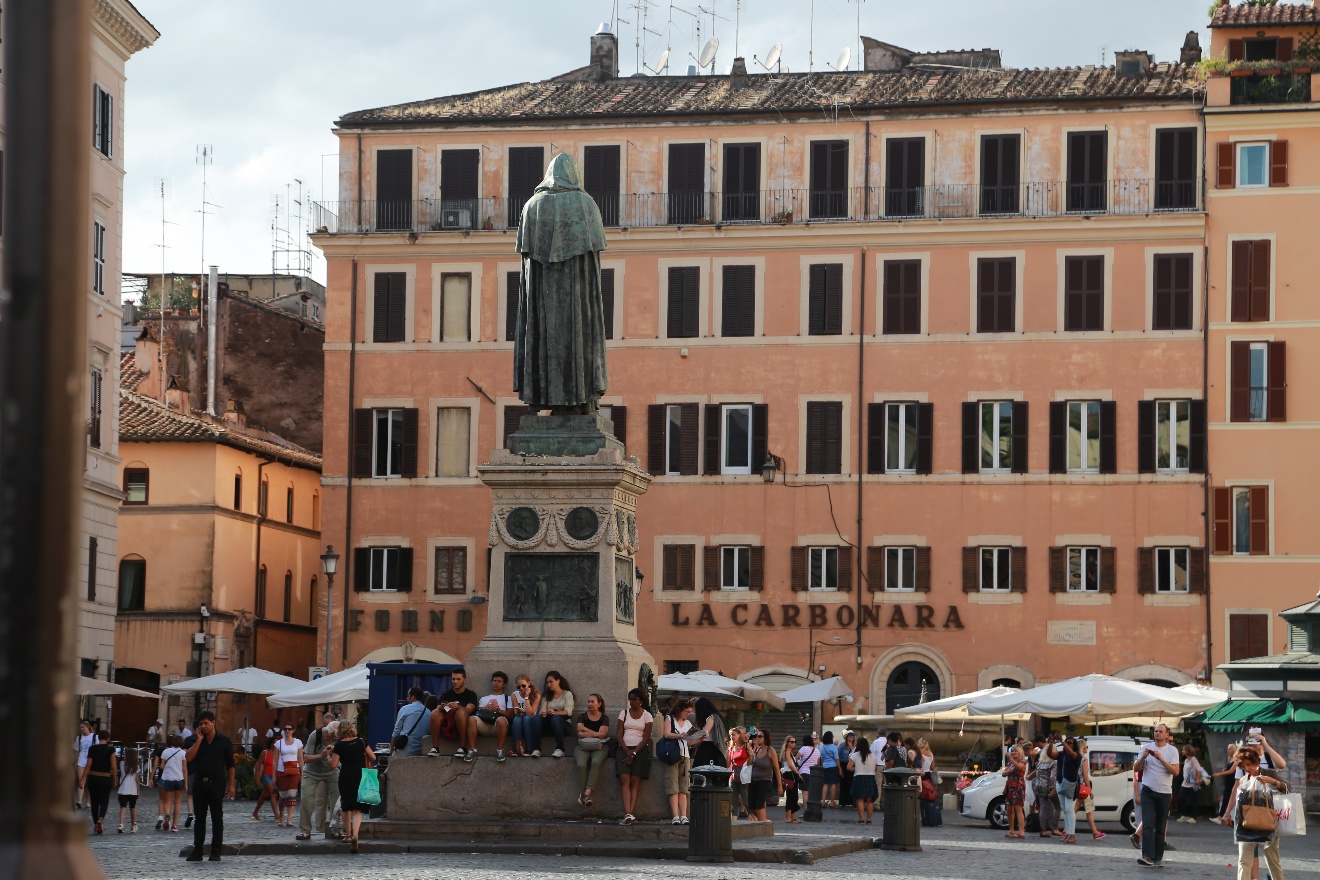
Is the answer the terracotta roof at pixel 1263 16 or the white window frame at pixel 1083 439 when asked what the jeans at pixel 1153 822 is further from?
the terracotta roof at pixel 1263 16

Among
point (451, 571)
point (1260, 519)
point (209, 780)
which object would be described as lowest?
point (209, 780)

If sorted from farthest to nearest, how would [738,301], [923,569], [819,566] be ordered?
[738,301]
[819,566]
[923,569]

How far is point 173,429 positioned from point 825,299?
→ 16429 millimetres

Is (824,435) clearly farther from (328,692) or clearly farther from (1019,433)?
(328,692)

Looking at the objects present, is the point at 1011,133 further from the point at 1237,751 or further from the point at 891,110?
the point at 1237,751

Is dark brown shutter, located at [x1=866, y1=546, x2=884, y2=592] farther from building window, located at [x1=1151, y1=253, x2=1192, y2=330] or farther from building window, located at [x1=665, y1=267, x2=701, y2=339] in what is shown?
building window, located at [x1=1151, y1=253, x2=1192, y2=330]

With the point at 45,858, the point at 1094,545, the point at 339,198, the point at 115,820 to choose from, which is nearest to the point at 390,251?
the point at 339,198

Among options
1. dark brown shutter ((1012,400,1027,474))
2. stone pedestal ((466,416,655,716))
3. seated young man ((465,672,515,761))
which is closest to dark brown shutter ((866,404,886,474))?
dark brown shutter ((1012,400,1027,474))

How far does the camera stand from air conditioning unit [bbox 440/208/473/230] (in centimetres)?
5069

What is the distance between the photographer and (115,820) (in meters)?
31.9

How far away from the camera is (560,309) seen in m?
21.6

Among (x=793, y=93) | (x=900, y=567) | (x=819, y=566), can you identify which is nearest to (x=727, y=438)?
(x=819, y=566)

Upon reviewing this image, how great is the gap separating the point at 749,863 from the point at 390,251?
33410 mm

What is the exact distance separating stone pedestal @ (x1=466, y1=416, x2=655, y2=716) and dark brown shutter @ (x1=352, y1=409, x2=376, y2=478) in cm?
2996
